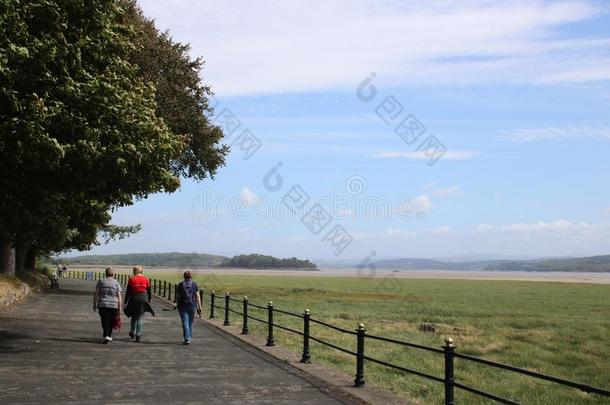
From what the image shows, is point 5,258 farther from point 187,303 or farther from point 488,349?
point 488,349

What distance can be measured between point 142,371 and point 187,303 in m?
4.69

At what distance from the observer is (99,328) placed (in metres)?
19.8

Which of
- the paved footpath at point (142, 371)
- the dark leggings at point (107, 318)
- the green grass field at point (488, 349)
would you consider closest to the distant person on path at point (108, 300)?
the dark leggings at point (107, 318)

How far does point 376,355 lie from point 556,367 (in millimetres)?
4833

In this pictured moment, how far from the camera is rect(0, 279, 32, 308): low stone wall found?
2395 cm

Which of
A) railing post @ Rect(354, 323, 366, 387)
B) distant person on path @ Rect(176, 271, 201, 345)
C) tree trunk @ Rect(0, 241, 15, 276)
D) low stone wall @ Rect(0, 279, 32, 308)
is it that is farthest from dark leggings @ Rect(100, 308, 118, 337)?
tree trunk @ Rect(0, 241, 15, 276)

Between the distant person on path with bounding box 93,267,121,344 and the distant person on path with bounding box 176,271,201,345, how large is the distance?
146cm

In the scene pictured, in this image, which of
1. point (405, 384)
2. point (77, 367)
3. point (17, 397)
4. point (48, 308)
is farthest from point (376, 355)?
point (48, 308)

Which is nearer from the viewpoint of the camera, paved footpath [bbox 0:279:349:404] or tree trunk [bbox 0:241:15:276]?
paved footpath [bbox 0:279:349:404]

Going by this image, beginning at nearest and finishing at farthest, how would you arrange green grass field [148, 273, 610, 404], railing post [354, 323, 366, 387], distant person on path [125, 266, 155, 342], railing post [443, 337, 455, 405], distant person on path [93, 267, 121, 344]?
railing post [443, 337, 455, 405]
railing post [354, 323, 366, 387]
green grass field [148, 273, 610, 404]
distant person on path [93, 267, 121, 344]
distant person on path [125, 266, 155, 342]

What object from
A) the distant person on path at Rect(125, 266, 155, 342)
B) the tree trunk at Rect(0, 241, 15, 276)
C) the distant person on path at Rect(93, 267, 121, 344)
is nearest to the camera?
the distant person on path at Rect(93, 267, 121, 344)

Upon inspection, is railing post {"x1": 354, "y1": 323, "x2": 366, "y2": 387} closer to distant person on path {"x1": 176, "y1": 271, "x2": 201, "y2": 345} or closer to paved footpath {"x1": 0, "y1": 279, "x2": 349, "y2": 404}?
paved footpath {"x1": 0, "y1": 279, "x2": 349, "y2": 404}

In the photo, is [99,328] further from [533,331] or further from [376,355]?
[533,331]

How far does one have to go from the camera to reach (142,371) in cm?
1179
